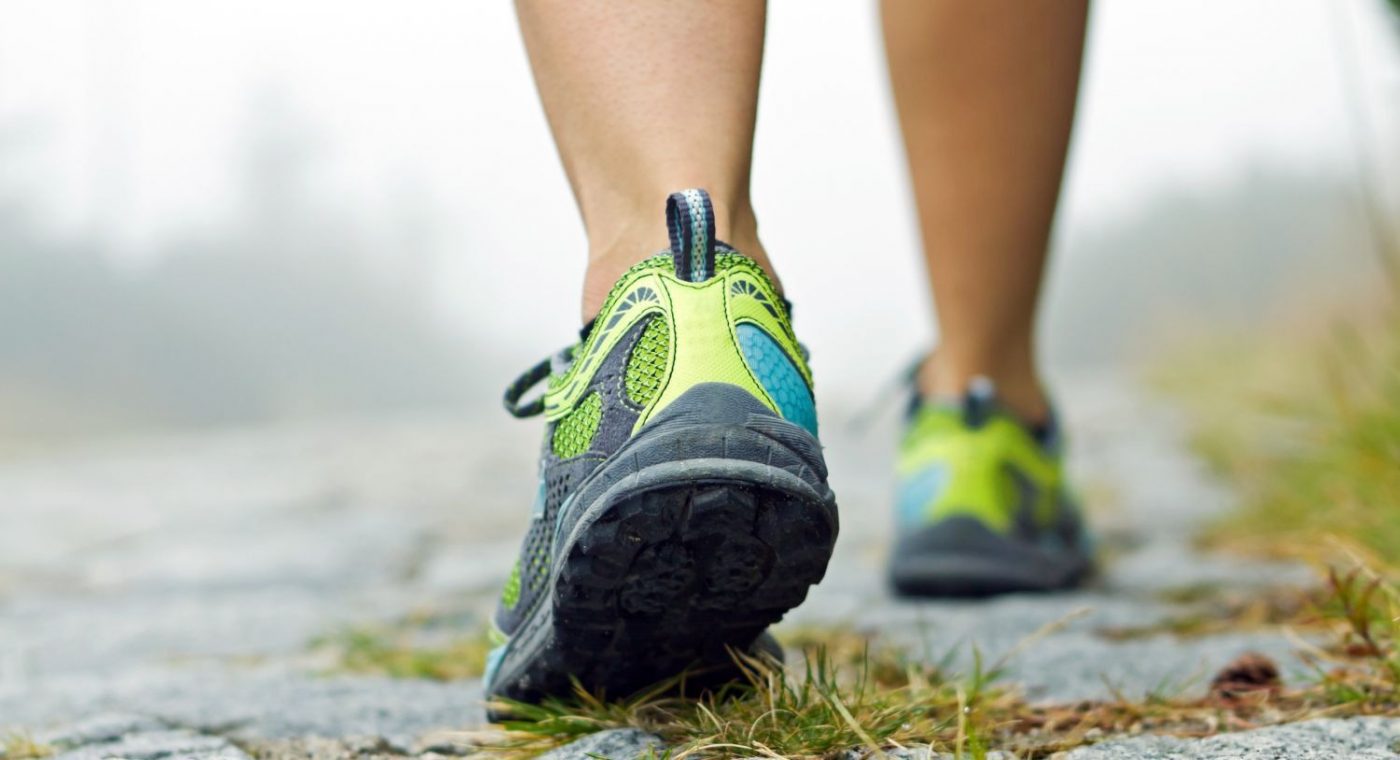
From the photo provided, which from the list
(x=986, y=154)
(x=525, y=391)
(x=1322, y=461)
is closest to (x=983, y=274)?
(x=986, y=154)

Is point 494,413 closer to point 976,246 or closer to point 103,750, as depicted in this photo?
point 976,246

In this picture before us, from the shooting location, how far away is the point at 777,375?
2.83ft

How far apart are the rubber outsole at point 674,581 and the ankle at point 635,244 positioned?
8.5 inches

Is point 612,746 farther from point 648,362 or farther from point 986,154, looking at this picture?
point 986,154

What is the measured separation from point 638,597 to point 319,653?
88cm

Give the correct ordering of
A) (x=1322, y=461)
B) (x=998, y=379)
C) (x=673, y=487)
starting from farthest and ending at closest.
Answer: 1. (x=1322, y=461)
2. (x=998, y=379)
3. (x=673, y=487)

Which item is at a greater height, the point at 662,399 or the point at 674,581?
the point at 662,399

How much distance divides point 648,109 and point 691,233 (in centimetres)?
12

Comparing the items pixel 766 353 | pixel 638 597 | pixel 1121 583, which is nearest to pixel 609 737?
pixel 638 597

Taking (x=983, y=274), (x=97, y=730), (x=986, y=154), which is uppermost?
(x=986, y=154)

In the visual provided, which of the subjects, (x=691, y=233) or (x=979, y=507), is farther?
(x=979, y=507)

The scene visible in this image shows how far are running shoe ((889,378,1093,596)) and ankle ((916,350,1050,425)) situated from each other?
16 millimetres

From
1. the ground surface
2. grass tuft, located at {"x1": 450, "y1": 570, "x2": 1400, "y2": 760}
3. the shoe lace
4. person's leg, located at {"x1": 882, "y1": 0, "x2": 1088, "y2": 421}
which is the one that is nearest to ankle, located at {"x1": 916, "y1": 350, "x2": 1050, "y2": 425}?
person's leg, located at {"x1": 882, "y1": 0, "x2": 1088, "y2": 421}

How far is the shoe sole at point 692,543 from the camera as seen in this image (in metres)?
0.76
